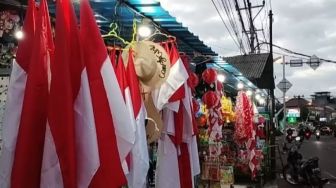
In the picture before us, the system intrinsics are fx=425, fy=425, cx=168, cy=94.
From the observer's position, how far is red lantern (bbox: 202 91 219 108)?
8745mm

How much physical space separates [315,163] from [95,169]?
13.7 m

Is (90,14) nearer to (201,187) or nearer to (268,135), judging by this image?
(201,187)

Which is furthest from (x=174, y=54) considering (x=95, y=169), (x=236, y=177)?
(x=236, y=177)

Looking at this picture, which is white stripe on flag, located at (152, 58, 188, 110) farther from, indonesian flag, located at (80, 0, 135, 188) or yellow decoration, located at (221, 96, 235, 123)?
yellow decoration, located at (221, 96, 235, 123)

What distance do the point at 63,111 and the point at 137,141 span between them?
1258 millimetres

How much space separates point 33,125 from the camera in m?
2.51

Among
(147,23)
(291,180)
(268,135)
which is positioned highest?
(147,23)

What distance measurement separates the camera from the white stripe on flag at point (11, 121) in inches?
101

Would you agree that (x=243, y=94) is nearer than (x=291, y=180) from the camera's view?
Yes

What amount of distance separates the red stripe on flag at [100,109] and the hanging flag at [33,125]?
0.27 m

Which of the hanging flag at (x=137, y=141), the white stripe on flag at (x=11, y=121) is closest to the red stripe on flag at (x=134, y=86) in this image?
the hanging flag at (x=137, y=141)

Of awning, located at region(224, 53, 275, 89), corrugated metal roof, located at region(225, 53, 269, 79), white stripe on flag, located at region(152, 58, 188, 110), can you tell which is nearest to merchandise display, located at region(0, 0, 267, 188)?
white stripe on flag, located at region(152, 58, 188, 110)

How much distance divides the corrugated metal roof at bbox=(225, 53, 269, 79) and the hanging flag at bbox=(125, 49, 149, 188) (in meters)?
11.7

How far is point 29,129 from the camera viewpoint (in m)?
2.50
